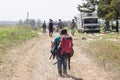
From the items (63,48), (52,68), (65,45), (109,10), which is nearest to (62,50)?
(63,48)

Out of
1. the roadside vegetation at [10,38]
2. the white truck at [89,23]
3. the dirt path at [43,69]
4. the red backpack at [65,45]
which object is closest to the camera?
the red backpack at [65,45]

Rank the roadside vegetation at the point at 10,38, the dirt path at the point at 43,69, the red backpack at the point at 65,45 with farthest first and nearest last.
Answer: the roadside vegetation at the point at 10,38, the dirt path at the point at 43,69, the red backpack at the point at 65,45

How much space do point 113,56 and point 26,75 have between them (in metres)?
6.26

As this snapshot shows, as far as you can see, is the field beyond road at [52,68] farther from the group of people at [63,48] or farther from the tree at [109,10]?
the tree at [109,10]

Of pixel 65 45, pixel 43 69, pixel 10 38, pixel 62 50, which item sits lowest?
pixel 43 69

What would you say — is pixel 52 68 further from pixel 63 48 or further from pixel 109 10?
pixel 109 10

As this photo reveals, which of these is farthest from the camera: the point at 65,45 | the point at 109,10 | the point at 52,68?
the point at 109,10

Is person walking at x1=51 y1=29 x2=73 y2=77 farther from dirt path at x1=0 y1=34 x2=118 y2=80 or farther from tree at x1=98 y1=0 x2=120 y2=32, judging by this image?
tree at x1=98 y1=0 x2=120 y2=32

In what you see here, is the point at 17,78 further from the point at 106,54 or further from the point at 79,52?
the point at 79,52

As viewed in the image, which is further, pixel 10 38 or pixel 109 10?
pixel 109 10

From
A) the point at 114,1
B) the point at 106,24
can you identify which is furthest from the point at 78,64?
the point at 106,24

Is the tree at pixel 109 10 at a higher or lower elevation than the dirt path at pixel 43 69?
higher

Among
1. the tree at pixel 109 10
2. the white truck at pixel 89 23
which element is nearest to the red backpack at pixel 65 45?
the tree at pixel 109 10

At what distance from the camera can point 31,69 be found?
16547 mm
